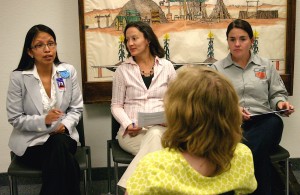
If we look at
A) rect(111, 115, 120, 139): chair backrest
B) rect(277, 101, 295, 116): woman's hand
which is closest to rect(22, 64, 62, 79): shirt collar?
rect(111, 115, 120, 139): chair backrest

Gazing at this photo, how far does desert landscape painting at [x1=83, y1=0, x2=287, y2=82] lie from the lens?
3.14 meters

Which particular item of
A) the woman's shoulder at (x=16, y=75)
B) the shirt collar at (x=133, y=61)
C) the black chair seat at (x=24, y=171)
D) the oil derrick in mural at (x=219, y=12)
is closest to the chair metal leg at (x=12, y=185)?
the black chair seat at (x=24, y=171)

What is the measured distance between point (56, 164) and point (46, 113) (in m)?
0.42

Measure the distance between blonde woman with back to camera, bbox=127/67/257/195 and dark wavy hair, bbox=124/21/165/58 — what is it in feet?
5.48

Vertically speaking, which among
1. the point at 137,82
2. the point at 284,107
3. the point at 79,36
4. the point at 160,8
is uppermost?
the point at 160,8

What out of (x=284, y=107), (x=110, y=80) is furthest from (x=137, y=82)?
(x=284, y=107)

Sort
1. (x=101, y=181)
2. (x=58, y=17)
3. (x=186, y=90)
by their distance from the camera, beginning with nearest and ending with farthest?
1. (x=186, y=90)
2. (x=58, y=17)
3. (x=101, y=181)

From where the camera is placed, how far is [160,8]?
3.19 meters

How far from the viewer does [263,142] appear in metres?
2.57

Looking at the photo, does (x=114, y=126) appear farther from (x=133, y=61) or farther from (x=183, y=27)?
(x=183, y=27)

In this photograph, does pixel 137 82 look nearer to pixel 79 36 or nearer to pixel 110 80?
pixel 110 80

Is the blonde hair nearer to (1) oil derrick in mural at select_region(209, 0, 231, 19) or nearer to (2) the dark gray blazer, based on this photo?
(2) the dark gray blazer

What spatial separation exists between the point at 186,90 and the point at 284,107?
5.44ft

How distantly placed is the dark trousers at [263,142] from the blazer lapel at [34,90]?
136 cm
